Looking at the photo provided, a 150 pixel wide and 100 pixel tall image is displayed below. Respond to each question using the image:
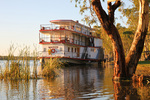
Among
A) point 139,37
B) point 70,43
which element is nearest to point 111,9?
point 139,37

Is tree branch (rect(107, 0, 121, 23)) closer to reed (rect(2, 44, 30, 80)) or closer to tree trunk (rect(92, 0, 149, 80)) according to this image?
tree trunk (rect(92, 0, 149, 80))

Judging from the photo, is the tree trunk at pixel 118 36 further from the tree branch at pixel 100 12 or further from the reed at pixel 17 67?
the reed at pixel 17 67

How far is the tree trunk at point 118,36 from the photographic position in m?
10.5

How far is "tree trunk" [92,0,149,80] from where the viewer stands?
413 inches

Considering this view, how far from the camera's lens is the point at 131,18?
34781mm

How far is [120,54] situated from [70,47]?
73.1ft

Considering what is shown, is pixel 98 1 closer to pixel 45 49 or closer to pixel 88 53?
pixel 45 49

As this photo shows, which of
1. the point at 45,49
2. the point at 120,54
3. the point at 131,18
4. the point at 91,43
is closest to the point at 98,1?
the point at 120,54

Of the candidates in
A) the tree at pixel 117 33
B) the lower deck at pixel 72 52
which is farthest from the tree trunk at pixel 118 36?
the lower deck at pixel 72 52

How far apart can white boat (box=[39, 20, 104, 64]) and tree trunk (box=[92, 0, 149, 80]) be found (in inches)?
678

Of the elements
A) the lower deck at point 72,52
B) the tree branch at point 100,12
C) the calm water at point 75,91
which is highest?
the tree branch at point 100,12

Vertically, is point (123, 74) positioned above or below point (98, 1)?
below

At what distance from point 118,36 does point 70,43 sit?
2038 cm

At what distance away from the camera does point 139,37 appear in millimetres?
10688
